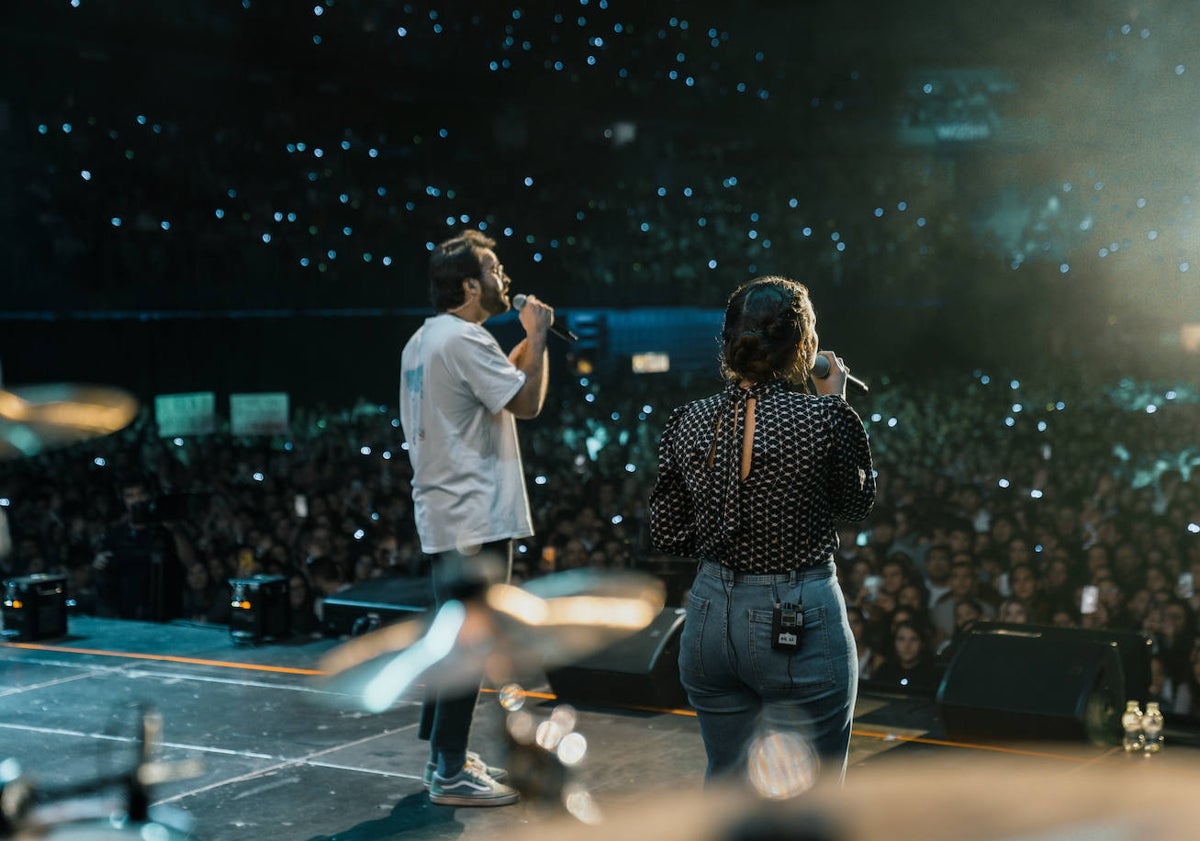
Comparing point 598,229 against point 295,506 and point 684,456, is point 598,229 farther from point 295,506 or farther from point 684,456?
point 684,456

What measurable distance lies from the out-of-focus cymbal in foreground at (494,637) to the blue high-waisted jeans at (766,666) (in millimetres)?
1316

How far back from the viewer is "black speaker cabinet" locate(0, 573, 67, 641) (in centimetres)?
674

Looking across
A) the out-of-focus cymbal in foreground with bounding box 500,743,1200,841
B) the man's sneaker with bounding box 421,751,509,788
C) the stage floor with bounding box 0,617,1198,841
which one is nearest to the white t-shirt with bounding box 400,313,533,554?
the man's sneaker with bounding box 421,751,509,788

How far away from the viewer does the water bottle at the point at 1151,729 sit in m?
4.65

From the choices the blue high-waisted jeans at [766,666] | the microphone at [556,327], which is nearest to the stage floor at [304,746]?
the blue high-waisted jeans at [766,666]

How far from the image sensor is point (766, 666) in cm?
265

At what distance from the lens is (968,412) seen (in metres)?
14.0

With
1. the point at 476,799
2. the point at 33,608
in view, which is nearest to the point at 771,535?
the point at 476,799

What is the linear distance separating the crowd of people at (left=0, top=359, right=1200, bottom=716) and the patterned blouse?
3063mm

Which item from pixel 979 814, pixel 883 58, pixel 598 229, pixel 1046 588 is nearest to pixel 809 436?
pixel 979 814

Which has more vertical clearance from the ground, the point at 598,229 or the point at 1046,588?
the point at 598,229

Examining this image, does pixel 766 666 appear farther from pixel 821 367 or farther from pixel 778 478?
pixel 821 367

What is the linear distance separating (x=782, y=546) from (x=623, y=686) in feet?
8.77

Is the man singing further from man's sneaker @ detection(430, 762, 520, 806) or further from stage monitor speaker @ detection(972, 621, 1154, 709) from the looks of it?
stage monitor speaker @ detection(972, 621, 1154, 709)
